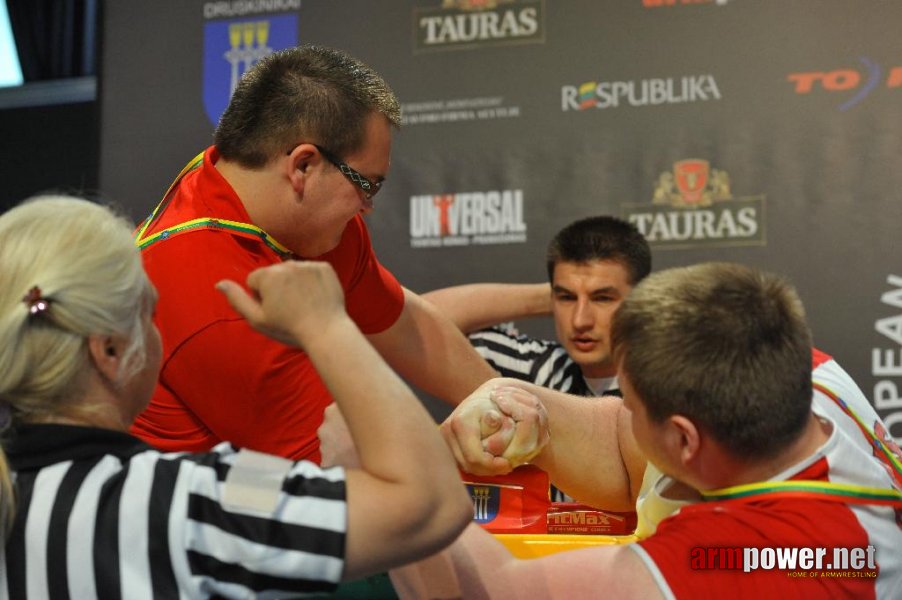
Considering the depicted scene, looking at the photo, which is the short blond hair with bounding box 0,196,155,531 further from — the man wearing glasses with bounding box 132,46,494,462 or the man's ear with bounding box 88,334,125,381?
the man wearing glasses with bounding box 132,46,494,462

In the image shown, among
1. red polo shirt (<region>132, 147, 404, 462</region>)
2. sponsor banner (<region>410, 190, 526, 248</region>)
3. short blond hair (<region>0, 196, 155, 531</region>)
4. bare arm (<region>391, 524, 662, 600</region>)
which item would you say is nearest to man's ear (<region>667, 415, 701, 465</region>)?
bare arm (<region>391, 524, 662, 600</region>)

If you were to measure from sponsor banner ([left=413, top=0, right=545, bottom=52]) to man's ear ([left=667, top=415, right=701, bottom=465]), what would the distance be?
2493mm

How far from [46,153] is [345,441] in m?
3.86

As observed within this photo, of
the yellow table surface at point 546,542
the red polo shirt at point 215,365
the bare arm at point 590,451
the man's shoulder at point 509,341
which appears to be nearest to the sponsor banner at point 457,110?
Result: the man's shoulder at point 509,341

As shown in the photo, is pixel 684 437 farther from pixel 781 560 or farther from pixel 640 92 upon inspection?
pixel 640 92

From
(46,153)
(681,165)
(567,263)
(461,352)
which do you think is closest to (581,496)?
(461,352)

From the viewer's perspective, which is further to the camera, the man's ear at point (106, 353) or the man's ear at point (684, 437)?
the man's ear at point (684, 437)

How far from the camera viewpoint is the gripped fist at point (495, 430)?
4.73 feet

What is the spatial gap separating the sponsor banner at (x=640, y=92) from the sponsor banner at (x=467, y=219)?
36 centimetres

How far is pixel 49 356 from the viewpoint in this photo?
1.01 meters

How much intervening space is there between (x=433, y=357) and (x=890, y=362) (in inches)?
60.8

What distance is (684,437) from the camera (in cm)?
118

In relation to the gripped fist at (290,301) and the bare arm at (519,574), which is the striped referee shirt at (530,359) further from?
the gripped fist at (290,301)

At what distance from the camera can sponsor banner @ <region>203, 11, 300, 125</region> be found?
373 centimetres
